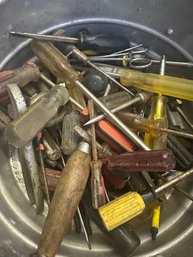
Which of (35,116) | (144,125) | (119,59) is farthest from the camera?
(119,59)

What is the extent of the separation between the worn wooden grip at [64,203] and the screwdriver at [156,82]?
0.25 metres

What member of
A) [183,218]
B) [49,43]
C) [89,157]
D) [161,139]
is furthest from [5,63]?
[183,218]

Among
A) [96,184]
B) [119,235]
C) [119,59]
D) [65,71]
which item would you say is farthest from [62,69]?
[119,235]

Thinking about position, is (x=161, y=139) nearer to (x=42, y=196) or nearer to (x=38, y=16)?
(x=42, y=196)

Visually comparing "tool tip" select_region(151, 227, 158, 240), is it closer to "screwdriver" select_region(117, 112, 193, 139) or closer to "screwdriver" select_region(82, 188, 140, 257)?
"screwdriver" select_region(82, 188, 140, 257)

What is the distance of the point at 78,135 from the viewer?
846 millimetres

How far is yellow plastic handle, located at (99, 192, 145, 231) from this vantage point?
0.78 m

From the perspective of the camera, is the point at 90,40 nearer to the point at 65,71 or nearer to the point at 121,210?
the point at 65,71

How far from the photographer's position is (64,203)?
778mm

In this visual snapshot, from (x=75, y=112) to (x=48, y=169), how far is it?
6.1 inches

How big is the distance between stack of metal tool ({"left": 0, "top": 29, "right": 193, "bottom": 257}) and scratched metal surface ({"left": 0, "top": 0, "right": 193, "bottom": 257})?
3cm

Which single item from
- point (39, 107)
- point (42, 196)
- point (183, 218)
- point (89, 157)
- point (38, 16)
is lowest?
point (183, 218)

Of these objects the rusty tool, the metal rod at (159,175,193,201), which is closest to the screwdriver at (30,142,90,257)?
the rusty tool

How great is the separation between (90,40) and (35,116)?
0.29m
